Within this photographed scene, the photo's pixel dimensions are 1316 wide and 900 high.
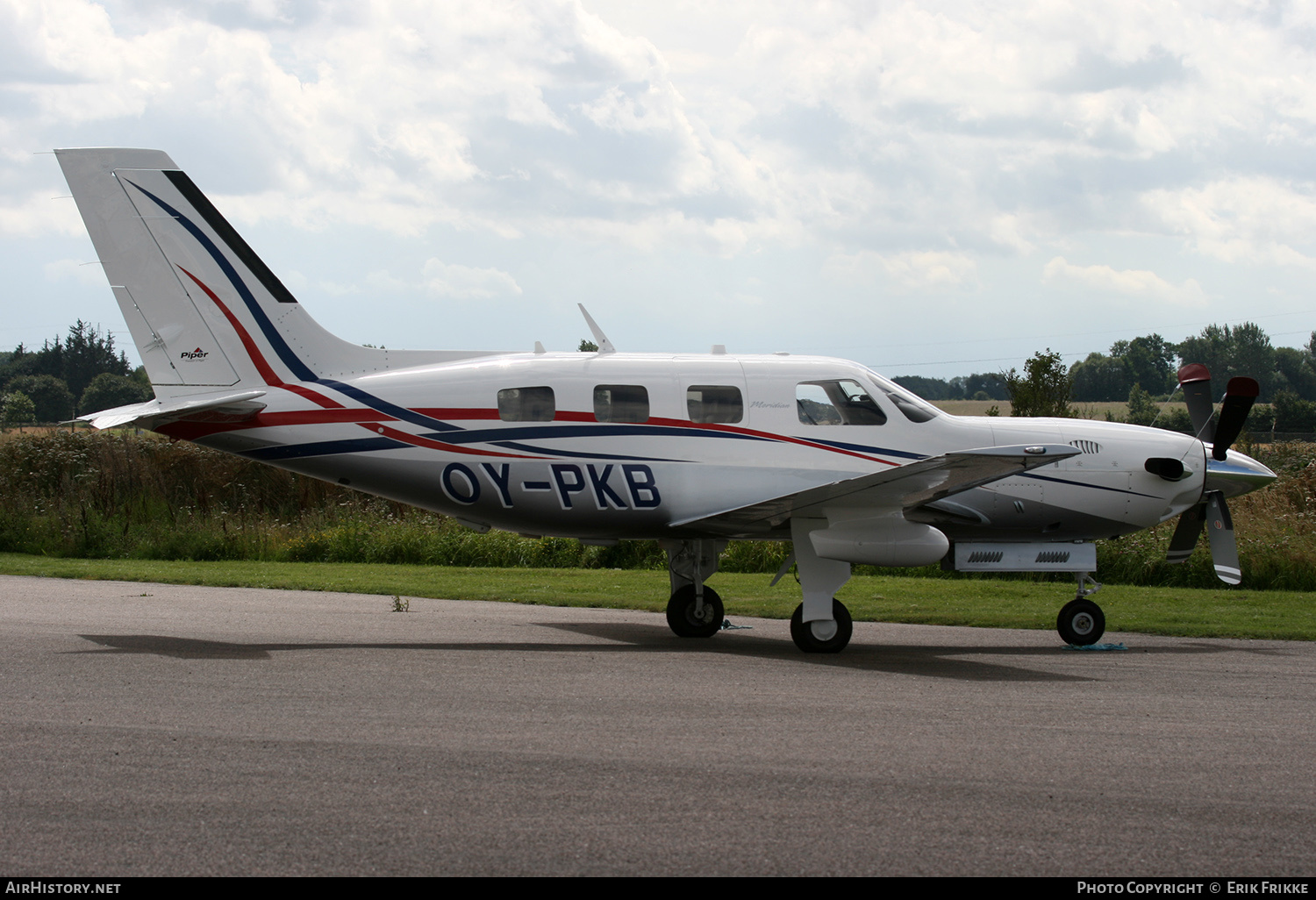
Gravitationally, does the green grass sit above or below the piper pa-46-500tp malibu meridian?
below

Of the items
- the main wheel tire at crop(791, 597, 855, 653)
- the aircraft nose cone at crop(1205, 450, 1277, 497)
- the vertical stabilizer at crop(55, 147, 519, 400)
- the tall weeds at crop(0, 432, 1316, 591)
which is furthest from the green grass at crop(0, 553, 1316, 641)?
the vertical stabilizer at crop(55, 147, 519, 400)

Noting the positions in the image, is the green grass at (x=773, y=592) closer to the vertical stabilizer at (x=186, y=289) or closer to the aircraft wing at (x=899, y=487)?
the aircraft wing at (x=899, y=487)

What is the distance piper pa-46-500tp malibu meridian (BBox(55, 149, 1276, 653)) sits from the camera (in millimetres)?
11797

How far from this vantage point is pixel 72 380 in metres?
118

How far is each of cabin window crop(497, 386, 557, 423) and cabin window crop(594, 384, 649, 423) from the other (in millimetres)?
490

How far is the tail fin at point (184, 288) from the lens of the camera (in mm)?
11852

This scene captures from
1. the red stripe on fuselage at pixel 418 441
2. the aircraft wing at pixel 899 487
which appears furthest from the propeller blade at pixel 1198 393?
the red stripe on fuselage at pixel 418 441

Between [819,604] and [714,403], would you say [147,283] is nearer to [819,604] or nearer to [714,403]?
[714,403]

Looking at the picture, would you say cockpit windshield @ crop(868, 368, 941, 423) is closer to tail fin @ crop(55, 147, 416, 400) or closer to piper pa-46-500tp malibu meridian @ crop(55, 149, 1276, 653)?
piper pa-46-500tp malibu meridian @ crop(55, 149, 1276, 653)

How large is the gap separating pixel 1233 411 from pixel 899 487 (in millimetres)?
5161

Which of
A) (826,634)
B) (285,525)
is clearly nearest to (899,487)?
(826,634)

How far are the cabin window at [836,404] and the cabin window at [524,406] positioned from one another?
2739 mm
